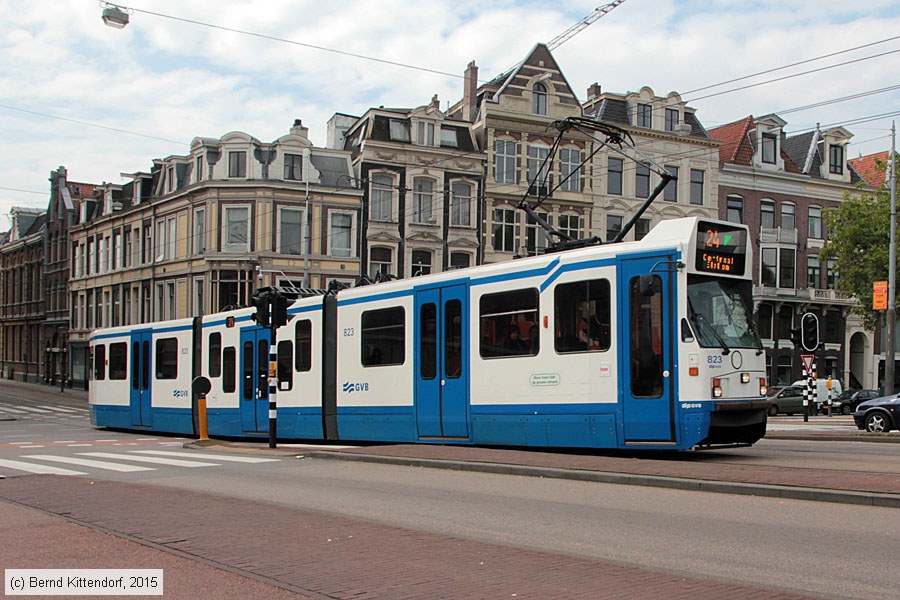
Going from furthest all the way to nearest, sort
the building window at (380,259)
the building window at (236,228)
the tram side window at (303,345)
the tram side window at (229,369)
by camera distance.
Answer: the building window at (380,259), the building window at (236,228), the tram side window at (229,369), the tram side window at (303,345)

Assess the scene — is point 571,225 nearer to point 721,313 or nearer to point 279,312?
point 279,312

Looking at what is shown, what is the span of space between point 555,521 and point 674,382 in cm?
467

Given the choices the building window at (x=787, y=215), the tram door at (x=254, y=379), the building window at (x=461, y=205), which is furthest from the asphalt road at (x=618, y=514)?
the building window at (x=787, y=215)

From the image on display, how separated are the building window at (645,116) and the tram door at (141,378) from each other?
31.5 metres

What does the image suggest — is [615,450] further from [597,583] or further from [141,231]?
[141,231]

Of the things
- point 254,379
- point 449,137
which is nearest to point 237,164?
point 449,137

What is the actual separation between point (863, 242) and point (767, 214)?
10.2 meters

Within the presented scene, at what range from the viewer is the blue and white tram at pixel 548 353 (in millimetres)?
13039

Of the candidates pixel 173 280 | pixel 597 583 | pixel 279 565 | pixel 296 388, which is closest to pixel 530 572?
pixel 597 583

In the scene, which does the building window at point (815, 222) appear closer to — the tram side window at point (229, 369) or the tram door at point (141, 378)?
the tram door at point (141, 378)

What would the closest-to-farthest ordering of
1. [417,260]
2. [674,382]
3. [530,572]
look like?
1. [530,572]
2. [674,382]
3. [417,260]

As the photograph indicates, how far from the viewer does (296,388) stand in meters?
20.6

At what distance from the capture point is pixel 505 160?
4734 centimetres

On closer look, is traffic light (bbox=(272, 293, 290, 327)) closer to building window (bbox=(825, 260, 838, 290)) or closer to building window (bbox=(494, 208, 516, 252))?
building window (bbox=(494, 208, 516, 252))
